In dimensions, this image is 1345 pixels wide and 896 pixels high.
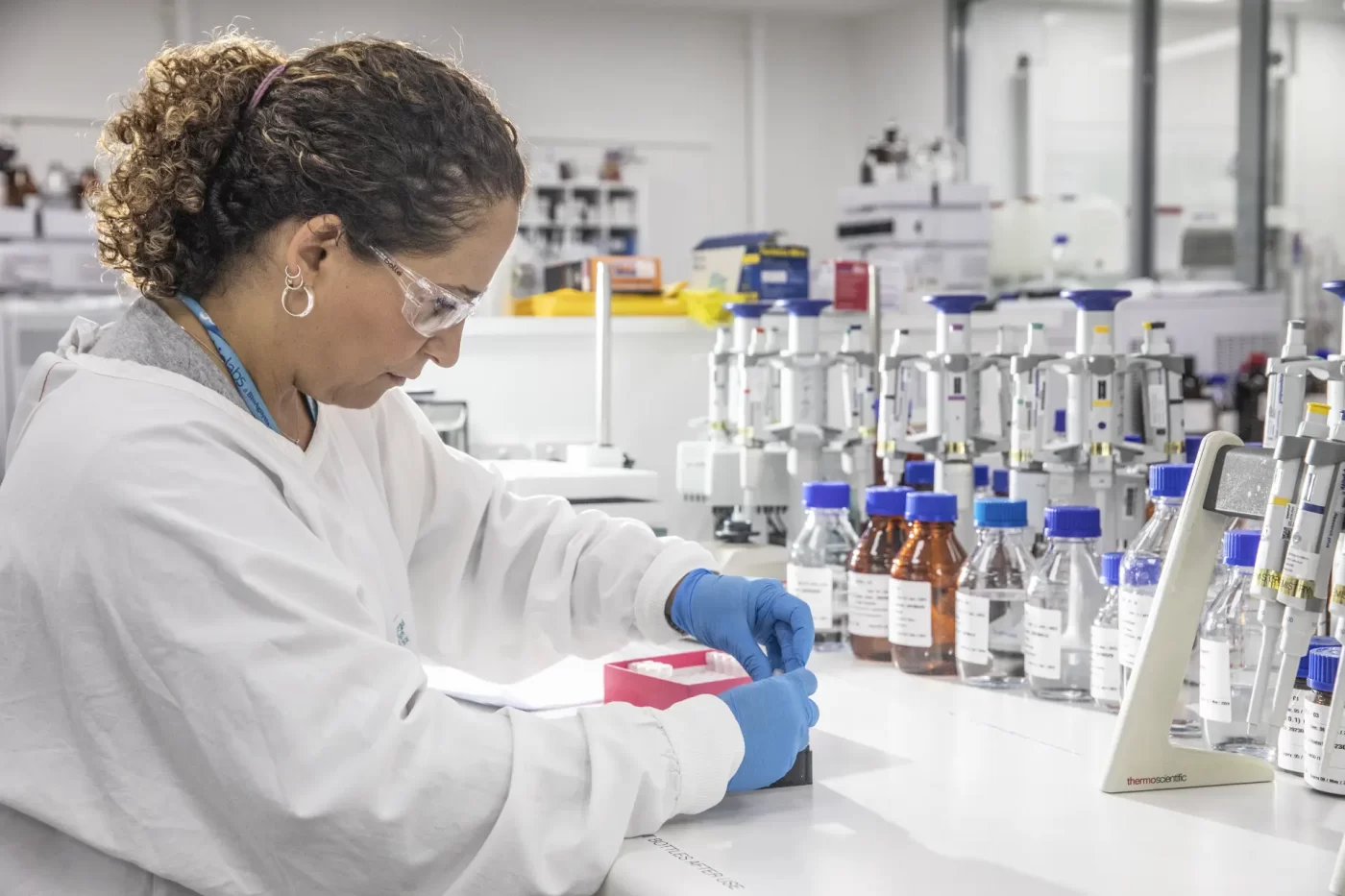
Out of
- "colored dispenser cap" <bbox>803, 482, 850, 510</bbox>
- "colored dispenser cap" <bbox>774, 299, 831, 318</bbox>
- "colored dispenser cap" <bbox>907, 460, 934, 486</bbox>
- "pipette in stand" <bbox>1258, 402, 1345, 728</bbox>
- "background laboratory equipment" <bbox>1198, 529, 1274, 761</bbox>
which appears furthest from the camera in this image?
"colored dispenser cap" <bbox>774, 299, 831, 318</bbox>

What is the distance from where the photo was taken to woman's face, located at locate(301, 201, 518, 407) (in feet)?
3.93

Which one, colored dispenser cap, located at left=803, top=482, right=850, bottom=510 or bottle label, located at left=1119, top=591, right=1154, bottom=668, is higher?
colored dispenser cap, located at left=803, top=482, right=850, bottom=510

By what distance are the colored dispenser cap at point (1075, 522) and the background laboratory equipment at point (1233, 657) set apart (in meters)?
0.20

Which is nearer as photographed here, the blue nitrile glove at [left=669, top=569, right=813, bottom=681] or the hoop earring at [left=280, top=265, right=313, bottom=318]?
the hoop earring at [left=280, top=265, right=313, bottom=318]

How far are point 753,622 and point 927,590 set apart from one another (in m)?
0.33

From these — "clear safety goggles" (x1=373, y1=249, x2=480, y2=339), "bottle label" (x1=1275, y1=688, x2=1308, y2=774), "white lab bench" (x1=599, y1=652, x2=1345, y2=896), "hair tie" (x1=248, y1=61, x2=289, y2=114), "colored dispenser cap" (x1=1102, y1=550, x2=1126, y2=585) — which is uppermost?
"hair tie" (x1=248, y1=61, x2=289, y2=114)

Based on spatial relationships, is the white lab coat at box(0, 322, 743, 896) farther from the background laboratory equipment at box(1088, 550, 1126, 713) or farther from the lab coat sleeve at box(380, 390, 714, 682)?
the background laboratory equipment at box(1088, 550, 1126, 713)

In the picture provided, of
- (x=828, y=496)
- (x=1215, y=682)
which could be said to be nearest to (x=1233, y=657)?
(x=1215, y=682)

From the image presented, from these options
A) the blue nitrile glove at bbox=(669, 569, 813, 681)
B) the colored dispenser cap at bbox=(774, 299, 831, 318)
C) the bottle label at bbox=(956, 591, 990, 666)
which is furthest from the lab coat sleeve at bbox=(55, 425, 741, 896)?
the colored dispenser cap at bbox=(774, 299, 831, 318)

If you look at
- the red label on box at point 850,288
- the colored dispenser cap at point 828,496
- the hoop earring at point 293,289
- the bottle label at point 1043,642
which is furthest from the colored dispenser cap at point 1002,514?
the red label on box at point 850,288

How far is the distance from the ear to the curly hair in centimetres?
A: 1

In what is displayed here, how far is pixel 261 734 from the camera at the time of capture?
0.99 meters

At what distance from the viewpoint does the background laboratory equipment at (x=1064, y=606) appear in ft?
5.23

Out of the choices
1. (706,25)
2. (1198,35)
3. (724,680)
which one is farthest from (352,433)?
(706,25)
